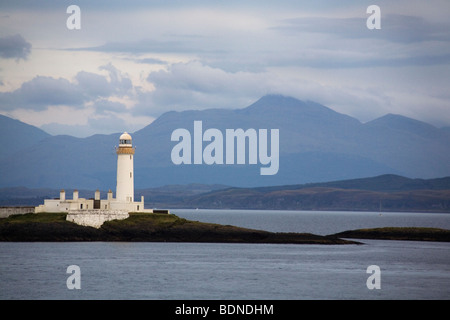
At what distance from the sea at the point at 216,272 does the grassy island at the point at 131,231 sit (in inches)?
41.9

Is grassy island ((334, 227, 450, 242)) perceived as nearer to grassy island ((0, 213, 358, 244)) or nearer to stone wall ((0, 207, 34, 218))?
grassy island ((0, 213, 358, 244))

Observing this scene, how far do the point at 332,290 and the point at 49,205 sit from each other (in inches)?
1812

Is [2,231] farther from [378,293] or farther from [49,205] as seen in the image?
[378,293]

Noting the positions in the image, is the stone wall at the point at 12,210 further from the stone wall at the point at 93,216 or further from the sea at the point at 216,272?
the stone wall at the point at 93,216

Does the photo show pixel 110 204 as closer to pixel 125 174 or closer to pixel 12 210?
pixel 125 174

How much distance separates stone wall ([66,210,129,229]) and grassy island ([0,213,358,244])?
50 centimetres

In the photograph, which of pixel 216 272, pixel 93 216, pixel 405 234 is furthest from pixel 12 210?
pixel 405 234

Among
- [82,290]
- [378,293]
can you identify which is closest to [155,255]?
[82,290]

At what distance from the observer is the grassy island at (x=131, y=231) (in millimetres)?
93250

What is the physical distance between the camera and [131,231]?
95.1 meters

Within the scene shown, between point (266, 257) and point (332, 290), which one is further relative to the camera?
point (266, 257)

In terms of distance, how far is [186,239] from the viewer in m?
99.8

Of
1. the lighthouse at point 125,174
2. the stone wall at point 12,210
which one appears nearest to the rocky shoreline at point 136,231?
the stone wall at point 12,210
